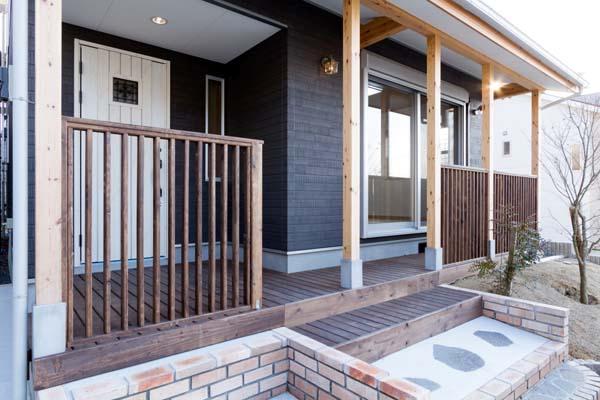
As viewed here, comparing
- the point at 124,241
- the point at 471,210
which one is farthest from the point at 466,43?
→ the point at 124,241

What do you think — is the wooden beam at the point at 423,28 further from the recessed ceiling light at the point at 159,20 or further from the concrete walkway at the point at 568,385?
the concrete walkway at the point at 568,385

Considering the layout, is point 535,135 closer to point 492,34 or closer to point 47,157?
point 492,34

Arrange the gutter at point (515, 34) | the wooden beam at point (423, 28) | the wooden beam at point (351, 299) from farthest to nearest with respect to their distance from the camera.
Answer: the gutter at point (515, 34) → the wooden beam at point (423, 28) → the wooden beam at point (351, 299)

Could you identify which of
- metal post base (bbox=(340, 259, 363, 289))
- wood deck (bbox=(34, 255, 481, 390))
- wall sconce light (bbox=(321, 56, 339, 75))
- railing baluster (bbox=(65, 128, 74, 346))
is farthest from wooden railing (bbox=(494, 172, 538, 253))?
railing baluster (bbox=(65, 128, 74, 346))

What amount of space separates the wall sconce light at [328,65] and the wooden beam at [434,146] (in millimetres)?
1051

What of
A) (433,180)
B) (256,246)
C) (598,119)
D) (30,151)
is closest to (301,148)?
(433,180)

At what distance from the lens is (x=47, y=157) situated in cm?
176

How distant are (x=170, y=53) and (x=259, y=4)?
52.5 inches

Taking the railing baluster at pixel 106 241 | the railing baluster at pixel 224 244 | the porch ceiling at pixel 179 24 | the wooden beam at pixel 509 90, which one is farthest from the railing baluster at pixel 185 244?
the wooden beam at pixel 509 90

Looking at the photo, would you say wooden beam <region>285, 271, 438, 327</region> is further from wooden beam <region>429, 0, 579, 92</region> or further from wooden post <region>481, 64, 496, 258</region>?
wooden beam <region>429, 0, 579, 92</region>

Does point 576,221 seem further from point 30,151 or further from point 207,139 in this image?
point 30,151

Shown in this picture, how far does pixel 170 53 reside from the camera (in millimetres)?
4340

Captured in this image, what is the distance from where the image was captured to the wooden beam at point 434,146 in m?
4.00

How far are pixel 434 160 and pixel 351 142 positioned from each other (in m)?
1.31
